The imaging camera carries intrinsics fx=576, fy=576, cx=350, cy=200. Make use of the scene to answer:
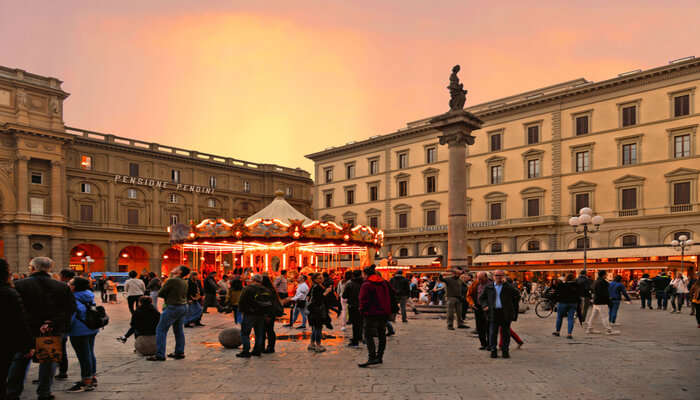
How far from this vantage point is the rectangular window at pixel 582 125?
44281 mm

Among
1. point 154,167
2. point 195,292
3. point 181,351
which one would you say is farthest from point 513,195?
point 181,351

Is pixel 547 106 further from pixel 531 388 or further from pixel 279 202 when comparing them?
pixel 531 388

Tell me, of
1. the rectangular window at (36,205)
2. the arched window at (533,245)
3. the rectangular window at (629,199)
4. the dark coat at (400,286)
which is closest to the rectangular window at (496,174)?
the arched window at (533,245)

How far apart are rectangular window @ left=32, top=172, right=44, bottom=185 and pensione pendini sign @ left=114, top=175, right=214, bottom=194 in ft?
22.9

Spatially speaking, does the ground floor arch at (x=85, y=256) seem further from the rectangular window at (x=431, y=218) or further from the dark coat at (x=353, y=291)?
the dark coat at (x=353, y=291)

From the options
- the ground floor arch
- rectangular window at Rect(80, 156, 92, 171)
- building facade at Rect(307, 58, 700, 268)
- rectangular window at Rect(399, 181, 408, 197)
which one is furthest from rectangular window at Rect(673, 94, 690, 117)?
the ground floor arch

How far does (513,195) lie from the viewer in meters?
48.2

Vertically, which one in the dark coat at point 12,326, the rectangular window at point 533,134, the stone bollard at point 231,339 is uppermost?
the rectangular window at point 533,134

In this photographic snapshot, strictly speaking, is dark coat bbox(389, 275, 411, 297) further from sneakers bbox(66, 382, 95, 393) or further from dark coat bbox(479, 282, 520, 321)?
sneakers bbox(66, 382, 95, 393)

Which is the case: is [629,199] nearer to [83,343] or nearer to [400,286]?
[400,286]

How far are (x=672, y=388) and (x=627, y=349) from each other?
3.90 m

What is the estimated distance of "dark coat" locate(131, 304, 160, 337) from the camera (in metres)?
10.0

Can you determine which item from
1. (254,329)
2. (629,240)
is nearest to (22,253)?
(254,329)

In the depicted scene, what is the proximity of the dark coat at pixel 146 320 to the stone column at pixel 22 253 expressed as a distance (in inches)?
1667
